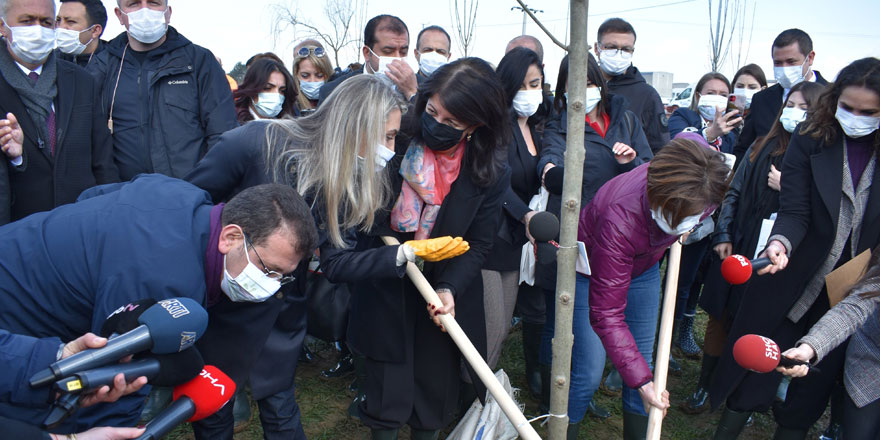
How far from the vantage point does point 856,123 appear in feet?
9.09

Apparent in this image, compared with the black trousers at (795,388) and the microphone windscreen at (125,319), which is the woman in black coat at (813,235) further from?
the microphone windscreen at (125,319)

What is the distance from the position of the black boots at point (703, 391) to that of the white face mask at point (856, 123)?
5.85 feet

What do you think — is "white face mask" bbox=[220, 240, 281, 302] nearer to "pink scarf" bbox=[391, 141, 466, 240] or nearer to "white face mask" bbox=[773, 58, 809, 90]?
"pink scarf" bbox=[391, 141, 466, 240]

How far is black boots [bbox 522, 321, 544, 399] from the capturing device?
3990 mm

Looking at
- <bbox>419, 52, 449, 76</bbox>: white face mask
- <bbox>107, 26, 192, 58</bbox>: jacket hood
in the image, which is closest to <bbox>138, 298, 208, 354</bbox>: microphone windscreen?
<bbox>107, 26, 192, 58</bbox>: jacket hood

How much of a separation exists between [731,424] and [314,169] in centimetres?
261

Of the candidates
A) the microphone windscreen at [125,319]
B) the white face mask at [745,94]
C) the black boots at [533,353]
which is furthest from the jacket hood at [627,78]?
the microphone windscreen at [125,319]

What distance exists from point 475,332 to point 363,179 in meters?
→ 1.00

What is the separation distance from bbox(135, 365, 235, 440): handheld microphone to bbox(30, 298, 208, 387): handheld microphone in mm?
210

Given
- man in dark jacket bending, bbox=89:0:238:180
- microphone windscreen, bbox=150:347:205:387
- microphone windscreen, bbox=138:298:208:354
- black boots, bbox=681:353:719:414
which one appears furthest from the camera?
black boots, bbox=681:353:719:414

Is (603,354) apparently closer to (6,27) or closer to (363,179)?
(363,179)

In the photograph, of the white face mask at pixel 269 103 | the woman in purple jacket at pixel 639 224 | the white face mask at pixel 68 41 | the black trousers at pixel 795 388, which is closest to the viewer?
the woman in purple jacket at pixel 639 224

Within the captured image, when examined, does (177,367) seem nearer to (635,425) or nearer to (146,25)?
(635,425)

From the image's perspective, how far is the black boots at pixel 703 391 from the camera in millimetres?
3986
